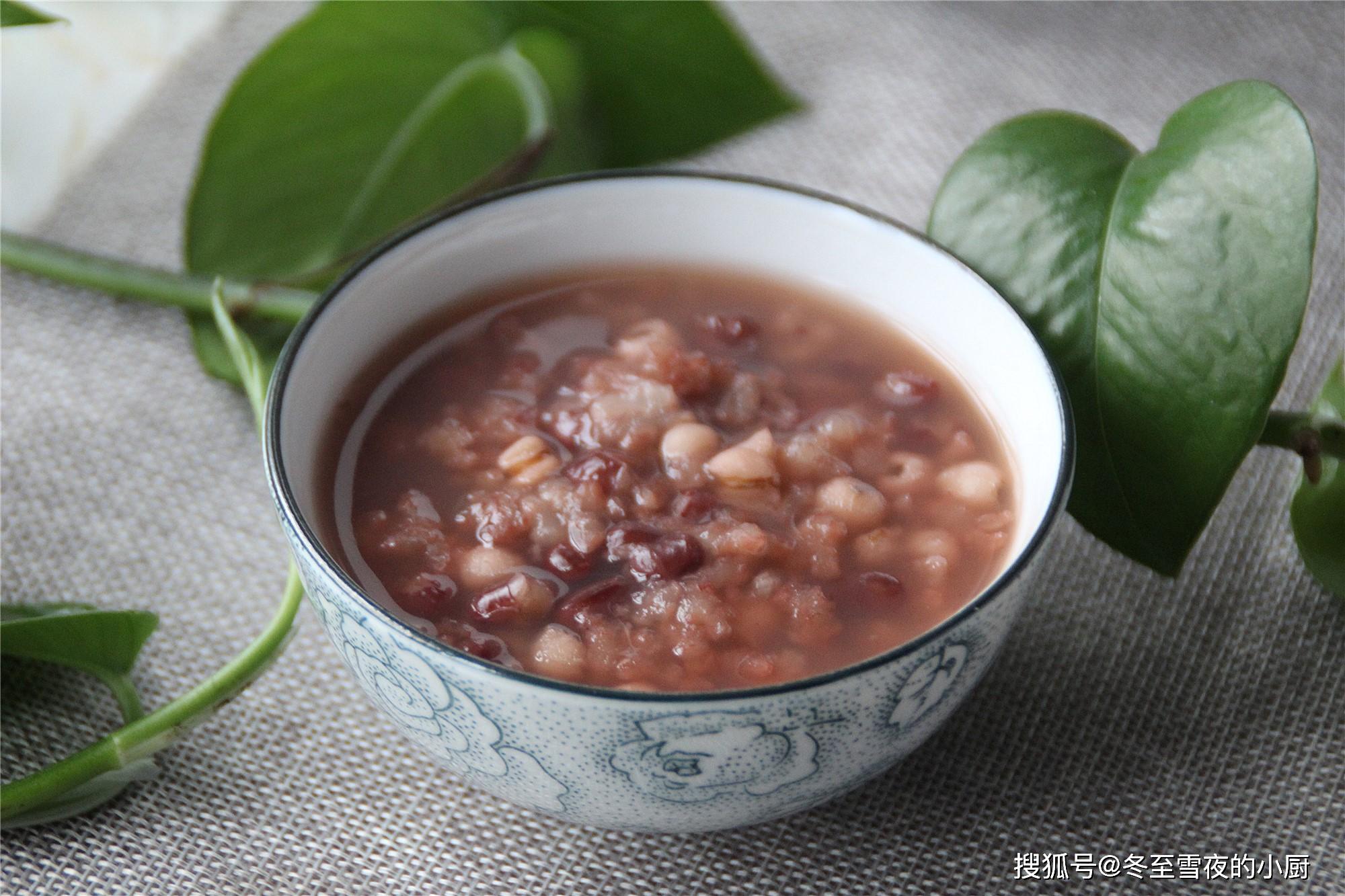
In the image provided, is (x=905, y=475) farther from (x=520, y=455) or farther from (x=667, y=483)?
(x=520, y=455)

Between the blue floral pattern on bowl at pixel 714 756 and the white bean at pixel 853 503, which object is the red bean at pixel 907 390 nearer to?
the white bean at pixel 853 503

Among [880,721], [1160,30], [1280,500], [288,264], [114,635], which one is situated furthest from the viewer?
[1160,30]

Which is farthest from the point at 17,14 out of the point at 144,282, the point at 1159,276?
the point at 1159,276

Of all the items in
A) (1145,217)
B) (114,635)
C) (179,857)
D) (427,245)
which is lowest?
(179,857)

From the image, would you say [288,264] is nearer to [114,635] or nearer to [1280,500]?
[114,635]

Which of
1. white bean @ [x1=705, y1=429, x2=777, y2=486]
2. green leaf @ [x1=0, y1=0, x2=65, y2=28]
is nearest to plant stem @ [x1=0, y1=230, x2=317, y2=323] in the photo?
green leaf @ [x1=0, y1=0, x2=65, y2=28]

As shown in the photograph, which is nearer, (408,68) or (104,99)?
(408,68)

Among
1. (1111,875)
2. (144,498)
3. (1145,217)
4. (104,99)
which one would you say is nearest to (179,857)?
(144,498)

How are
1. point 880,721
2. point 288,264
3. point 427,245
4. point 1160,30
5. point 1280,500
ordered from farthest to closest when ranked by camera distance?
point 1160,30, point 288,264, point 1280,500, point 427,245, point 880,721
